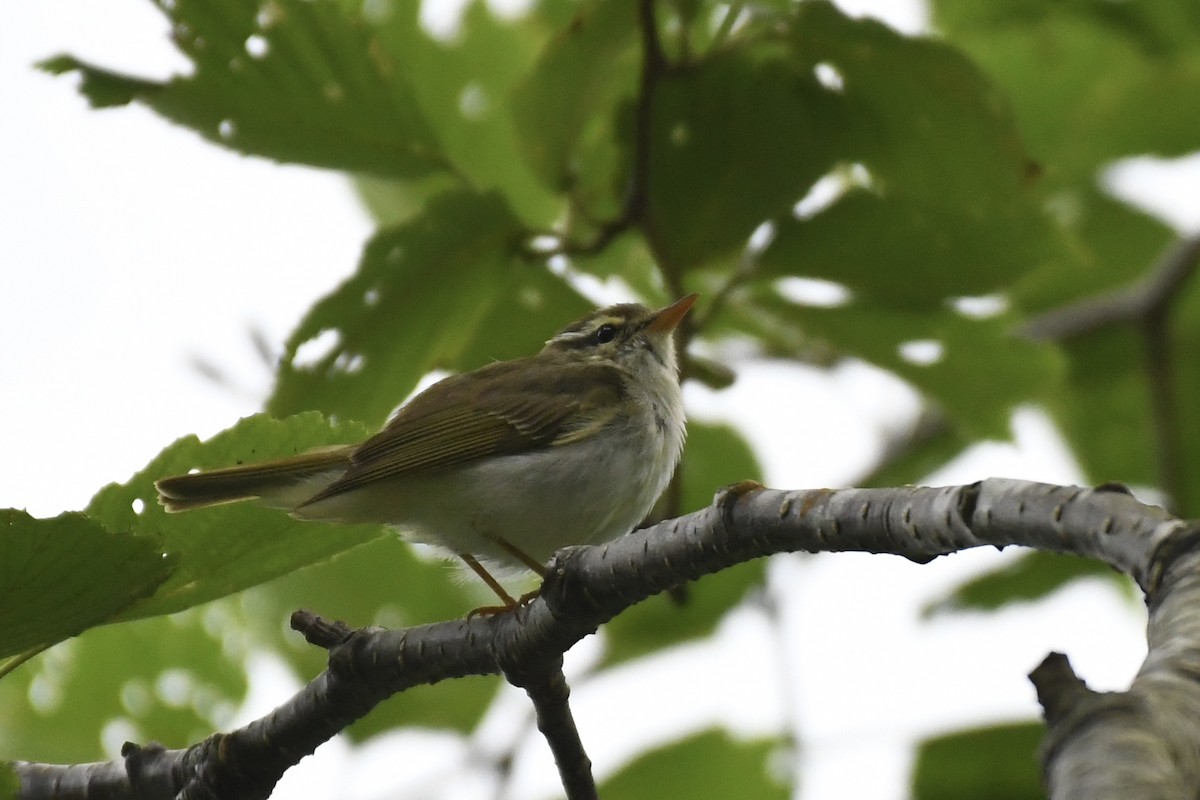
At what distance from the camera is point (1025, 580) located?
15.0 feet

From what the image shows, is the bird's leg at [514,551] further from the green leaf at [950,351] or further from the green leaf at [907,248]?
the green leaf at [907,248]

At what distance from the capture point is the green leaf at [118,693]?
3904 mm

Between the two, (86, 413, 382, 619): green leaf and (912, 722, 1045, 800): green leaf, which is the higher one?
(86, 413, 382, 619): green leaf

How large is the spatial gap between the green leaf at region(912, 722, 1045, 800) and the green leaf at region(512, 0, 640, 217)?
156 centimetres

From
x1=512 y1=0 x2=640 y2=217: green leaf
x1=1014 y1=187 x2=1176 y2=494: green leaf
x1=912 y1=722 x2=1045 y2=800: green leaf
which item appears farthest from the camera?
x1=1014 y1=187 x2=1176 y2=494: green leaf

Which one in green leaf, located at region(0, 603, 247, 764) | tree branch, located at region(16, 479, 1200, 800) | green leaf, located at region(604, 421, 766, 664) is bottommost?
tree branch, located at region(16, 479, 1200, 800)

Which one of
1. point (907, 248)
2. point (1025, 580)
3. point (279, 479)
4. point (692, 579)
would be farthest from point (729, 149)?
point (1025, 580)

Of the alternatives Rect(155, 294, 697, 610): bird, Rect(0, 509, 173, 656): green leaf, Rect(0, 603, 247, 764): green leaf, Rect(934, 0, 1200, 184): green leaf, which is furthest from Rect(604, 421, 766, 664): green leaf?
Rect(0, 509, 173, 656): green leaf

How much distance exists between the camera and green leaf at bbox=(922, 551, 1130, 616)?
4551 mm

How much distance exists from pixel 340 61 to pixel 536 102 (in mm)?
461

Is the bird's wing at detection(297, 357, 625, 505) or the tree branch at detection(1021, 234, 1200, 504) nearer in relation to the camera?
the bird's wing at detection(297, 357, 625, 505)

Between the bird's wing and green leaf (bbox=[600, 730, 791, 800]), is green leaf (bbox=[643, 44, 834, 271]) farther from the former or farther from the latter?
green leaf (bbox=[600, 730, 791, 800])

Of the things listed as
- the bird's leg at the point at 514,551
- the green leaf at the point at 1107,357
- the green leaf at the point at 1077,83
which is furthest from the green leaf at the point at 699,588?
the green leaf at the point at 1107,357

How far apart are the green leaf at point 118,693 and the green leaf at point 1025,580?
235 cm
